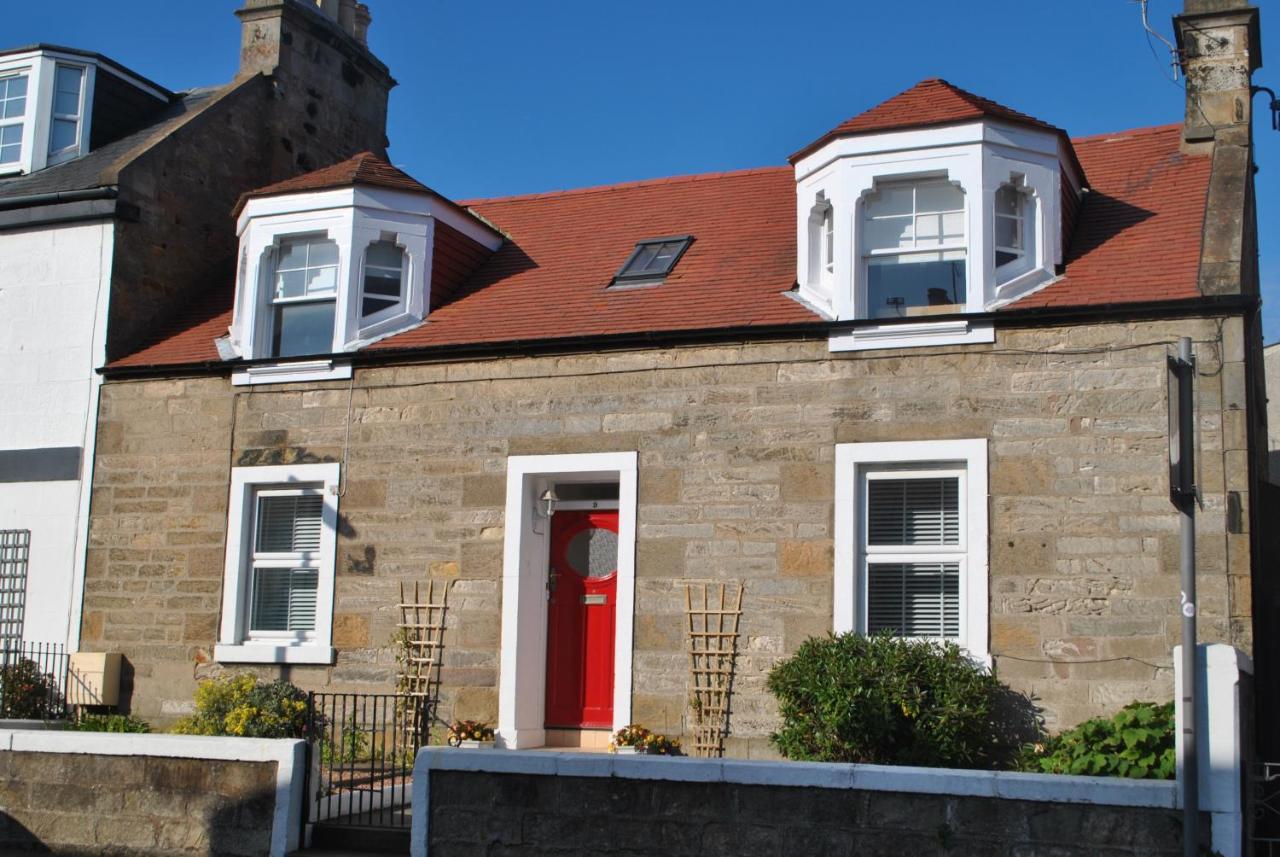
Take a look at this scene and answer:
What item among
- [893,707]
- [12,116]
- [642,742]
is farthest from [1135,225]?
[12,116]

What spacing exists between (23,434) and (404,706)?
560cm

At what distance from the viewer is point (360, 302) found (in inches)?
567

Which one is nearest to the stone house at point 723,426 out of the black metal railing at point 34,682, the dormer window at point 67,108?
the black metal railing at point 34,682

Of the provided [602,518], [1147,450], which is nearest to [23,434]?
[602,518]

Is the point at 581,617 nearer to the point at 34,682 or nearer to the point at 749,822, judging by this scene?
the point at 749,822

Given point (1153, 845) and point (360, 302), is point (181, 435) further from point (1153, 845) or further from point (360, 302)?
point (1153, 845)

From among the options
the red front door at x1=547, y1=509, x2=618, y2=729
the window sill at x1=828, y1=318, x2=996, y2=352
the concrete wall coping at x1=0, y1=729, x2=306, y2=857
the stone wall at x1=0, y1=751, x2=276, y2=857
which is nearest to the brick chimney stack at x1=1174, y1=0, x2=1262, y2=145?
the window sill at x1=828, y1=318, x2=996, y2=352

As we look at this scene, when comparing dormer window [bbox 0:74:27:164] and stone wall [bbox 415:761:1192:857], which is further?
dormer window [bbox 0:74:27:164]

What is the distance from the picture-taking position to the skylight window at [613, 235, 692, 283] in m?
14.4

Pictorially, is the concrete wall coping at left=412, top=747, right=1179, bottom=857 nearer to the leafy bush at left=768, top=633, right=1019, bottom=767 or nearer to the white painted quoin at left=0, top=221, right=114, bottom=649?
the leafy bush at left=768, top=633, right=1019, bottom=767

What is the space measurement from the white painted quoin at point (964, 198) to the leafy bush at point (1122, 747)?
3383mm

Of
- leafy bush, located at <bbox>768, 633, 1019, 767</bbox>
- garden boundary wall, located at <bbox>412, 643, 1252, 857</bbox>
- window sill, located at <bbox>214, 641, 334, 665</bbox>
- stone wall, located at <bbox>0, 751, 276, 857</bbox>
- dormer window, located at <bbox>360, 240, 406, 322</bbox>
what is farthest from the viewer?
dormer window, located at <bbox>360, 240, 406, 322</bbox>

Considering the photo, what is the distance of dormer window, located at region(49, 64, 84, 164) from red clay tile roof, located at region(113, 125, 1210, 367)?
3168 millimetres

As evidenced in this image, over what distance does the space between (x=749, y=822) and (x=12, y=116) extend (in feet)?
44.9
